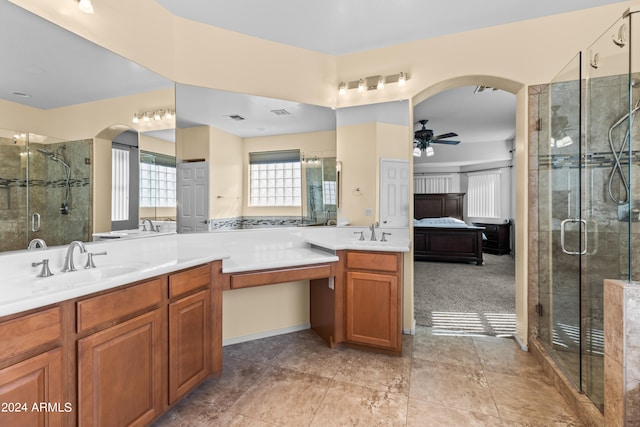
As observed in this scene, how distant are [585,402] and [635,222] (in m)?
1.14

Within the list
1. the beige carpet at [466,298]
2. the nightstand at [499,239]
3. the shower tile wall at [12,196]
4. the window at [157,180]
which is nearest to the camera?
the shower tile wall at [12,196]

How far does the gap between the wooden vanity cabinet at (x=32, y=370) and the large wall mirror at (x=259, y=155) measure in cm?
146

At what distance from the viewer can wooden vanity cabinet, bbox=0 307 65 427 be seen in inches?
41.1

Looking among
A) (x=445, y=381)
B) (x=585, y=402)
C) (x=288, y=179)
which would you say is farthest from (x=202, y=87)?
(x=585, y=402)

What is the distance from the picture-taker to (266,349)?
262cm

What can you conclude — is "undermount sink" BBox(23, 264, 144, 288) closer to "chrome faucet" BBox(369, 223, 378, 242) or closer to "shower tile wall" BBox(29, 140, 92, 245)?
"shower tile wall" BBox(29, 140, 92, 245)

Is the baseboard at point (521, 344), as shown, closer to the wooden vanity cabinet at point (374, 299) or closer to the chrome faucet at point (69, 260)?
the wooden vanity cabinet at point (374, 299)

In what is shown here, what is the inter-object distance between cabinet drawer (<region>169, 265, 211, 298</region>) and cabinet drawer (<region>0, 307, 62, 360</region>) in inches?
22.0

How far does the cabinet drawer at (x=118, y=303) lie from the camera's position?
1281 mm

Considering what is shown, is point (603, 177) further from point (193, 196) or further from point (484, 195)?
point (484, 195)

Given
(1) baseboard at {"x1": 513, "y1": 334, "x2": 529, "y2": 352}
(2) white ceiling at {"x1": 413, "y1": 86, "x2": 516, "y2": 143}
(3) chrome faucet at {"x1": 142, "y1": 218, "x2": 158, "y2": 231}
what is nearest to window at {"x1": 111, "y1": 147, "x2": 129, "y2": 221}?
(3) chrome faucet at {"x1": 142, "y1": 218, "x2": 158, "y2": 231}

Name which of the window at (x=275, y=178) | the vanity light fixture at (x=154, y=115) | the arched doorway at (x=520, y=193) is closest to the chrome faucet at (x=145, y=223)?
the vanity light fixture at (x=154, y=115)

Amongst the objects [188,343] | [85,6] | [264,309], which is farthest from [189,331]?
[85,6]

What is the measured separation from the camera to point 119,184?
2039 mm
